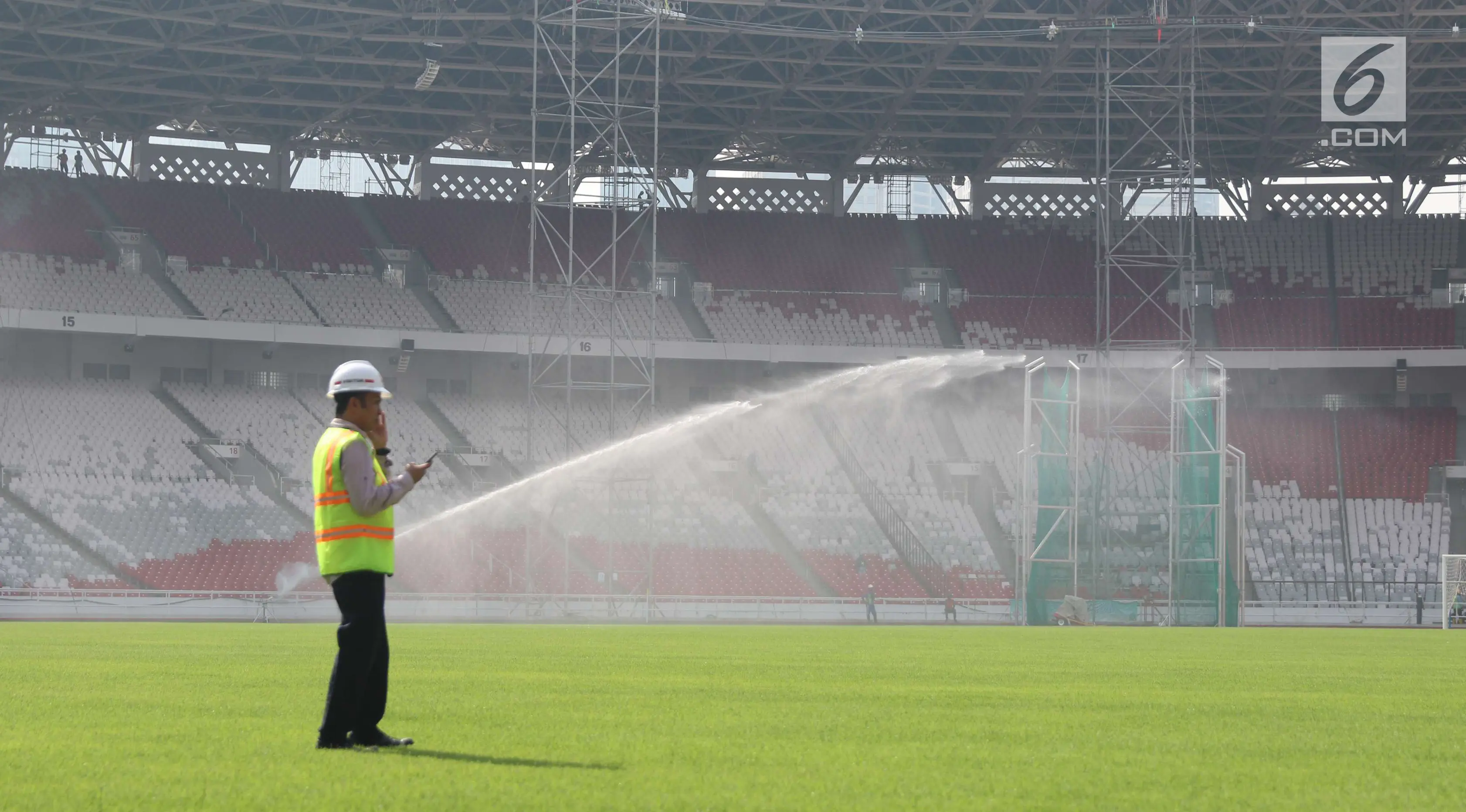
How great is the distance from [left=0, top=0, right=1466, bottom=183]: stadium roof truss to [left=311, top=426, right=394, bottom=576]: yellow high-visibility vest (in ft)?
108

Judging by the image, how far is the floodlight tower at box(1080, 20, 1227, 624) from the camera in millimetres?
34938

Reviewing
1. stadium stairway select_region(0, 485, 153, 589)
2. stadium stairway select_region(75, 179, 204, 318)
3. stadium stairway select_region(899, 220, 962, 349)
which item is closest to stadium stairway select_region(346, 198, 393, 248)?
stadium stairway select_region(75, 179, 204, 318)

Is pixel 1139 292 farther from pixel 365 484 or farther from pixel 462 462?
pixel 365 484

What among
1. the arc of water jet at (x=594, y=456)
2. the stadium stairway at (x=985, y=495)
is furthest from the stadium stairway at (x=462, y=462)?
the stadium stairway at (x=985, y=495)

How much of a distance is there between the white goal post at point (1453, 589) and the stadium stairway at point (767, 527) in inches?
596

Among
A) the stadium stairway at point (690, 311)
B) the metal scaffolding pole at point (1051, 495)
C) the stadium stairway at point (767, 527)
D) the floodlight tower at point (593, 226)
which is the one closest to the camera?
the metal scaffolding pole at point (1051, 495)

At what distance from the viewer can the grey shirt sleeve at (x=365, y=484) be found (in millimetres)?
6762

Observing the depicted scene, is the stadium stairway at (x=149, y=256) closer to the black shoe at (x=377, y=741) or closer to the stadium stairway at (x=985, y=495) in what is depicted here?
the stadium stairway at (x=985, y=495)

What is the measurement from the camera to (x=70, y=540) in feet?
138

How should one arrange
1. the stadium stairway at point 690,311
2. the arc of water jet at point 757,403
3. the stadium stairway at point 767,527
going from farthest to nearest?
the stadium stairway at point 690,311 < the stadium stairway at point 767,527 < the arc of water jet at point 757,403

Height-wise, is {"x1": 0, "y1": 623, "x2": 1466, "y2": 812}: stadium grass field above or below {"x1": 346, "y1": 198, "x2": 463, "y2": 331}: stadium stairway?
below

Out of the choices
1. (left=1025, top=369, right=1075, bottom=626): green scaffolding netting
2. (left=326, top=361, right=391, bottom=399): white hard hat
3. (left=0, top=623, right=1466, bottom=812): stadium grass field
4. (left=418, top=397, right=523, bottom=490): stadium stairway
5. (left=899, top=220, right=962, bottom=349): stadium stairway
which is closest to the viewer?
(left=0, top=623, right=1466, bottom=812): stadium grass field

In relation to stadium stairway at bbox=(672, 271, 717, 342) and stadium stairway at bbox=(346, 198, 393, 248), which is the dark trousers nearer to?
stadium stairway at bbox=(672, 271, 717, 342)

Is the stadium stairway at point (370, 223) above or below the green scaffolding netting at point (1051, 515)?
above
